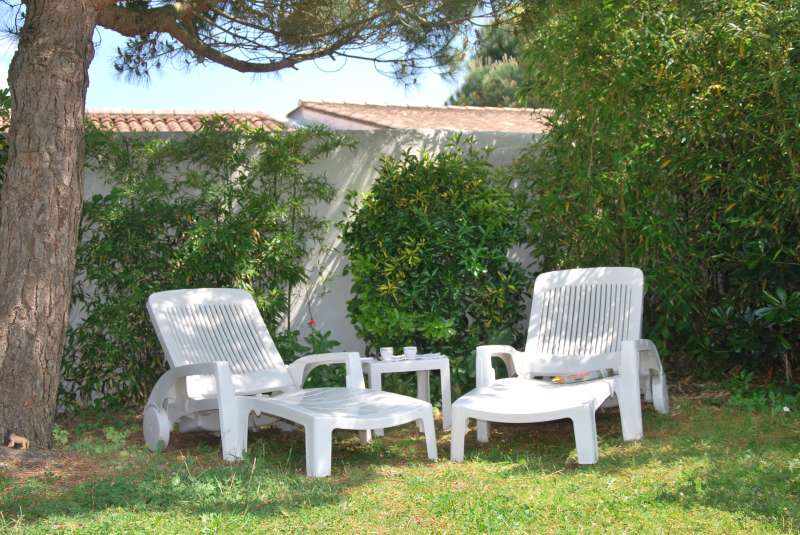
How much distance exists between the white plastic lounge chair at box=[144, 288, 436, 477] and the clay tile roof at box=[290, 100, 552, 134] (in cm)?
988

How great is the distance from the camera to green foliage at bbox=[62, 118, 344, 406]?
6.55m

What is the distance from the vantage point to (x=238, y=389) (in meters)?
5.54

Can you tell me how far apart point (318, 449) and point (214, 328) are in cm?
165

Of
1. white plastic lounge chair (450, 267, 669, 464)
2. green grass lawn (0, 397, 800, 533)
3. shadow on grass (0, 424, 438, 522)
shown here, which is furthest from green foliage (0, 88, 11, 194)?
white plastic lounge chair (450, 267, 669, 464)

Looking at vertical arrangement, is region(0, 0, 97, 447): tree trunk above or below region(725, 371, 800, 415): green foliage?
above

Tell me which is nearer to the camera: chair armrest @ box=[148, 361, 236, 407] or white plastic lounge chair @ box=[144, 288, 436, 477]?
white plastic lounge chair @ box=[144, 288, 436, 477]

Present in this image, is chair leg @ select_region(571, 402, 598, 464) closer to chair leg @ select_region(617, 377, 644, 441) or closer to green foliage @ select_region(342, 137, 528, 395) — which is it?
chair leg @ select_region(617, 377, 644, 441)

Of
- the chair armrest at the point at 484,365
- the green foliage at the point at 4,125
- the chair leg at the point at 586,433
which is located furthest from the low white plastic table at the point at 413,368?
the green foliage at the point at 4,125

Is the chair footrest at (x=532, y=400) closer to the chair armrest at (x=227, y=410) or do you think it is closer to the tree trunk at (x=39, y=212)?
the chair armrest at (x=227, y=410)

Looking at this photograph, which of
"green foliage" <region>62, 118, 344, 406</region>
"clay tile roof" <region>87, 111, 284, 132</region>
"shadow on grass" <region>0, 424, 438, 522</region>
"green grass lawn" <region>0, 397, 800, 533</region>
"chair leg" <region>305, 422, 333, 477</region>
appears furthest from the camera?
"clay tile roof" <region>87, 111, 284, 132</region>

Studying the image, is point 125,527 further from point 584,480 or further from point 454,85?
point 454,85

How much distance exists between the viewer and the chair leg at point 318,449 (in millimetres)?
4578

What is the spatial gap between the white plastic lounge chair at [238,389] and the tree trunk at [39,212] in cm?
62

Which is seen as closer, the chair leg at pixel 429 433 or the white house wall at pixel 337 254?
the chair leg at pixel 429 433
